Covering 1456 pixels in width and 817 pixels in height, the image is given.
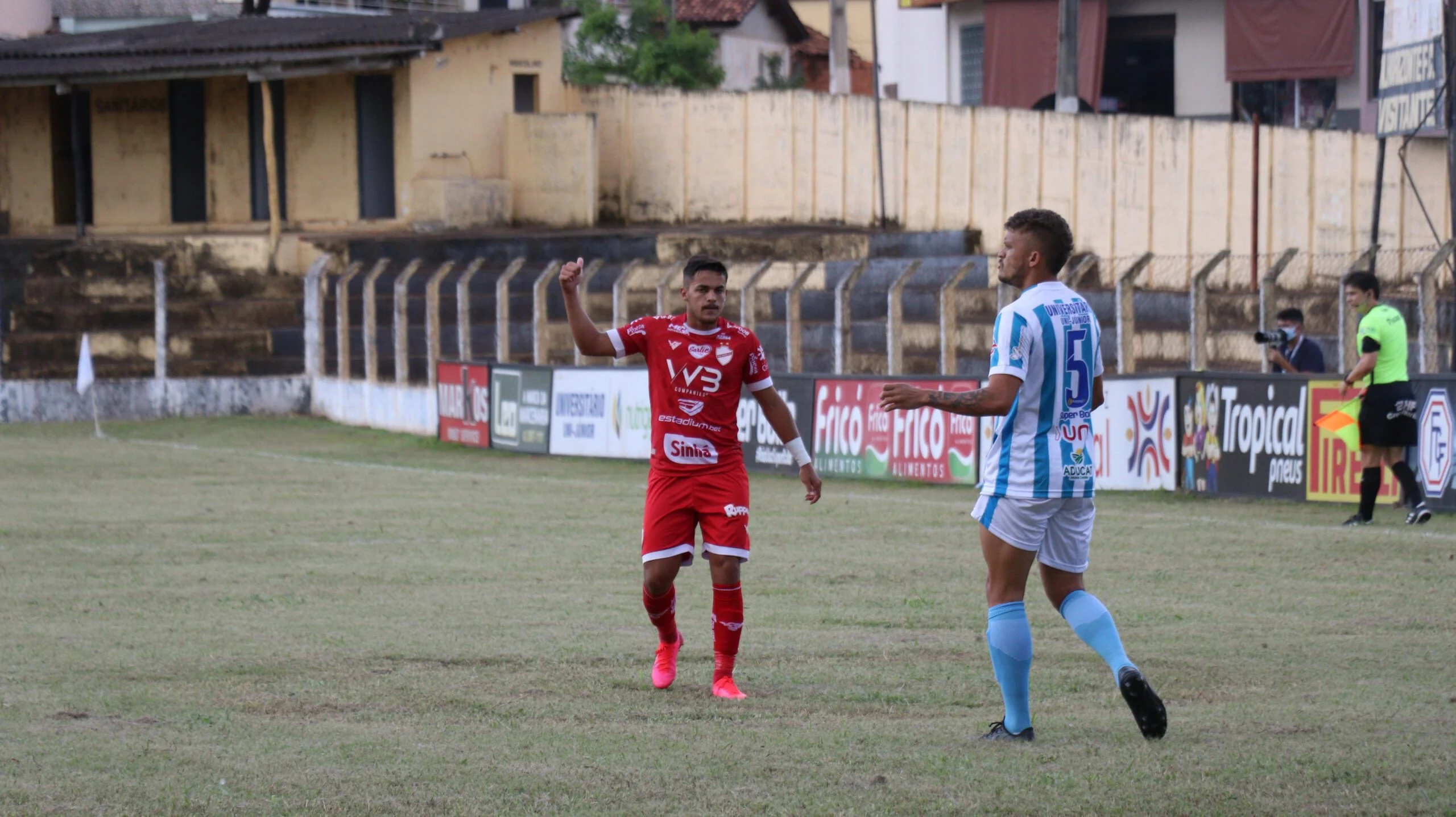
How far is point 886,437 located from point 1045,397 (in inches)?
560

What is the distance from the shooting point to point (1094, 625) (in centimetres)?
673

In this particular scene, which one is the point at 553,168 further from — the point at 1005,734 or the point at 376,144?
the point at 1005,734

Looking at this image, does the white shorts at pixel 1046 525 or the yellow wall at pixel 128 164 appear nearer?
the white shorts at pixel 1046 525

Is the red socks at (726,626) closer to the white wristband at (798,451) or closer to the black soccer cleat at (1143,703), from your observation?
the white wristband at (798,451)

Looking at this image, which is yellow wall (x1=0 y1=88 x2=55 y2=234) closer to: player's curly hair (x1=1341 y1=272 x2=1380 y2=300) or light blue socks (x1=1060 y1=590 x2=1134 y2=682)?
player's curly hair (x1=1341 y1=272 x2=1380 y2=300)

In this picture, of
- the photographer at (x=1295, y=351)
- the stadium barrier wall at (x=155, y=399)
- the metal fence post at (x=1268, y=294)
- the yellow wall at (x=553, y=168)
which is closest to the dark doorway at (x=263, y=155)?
the yellow wall at (x=553, y=168)

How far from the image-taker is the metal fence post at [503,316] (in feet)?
88.1

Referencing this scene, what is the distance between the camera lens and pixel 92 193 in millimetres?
40938

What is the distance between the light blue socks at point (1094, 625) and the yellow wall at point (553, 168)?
107 ft

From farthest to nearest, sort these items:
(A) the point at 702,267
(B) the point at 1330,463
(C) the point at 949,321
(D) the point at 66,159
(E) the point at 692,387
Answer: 1. (D) the point at 66,159
2. (C) the point at 949,321
3. (B) the point at 1330,463
4. (E) the point at 692,387
5. (A) the point at 702,267

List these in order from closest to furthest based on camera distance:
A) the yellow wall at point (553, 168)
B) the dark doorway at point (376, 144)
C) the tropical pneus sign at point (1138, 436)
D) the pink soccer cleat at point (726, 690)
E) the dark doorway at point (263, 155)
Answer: the pink soccer cleat at point (726, 690) → the tropical pneus sign at point (1138, 436) → the yellow wall at point (553, 168) → the dark doorway at point (376, 144) → the dark doorway at point (263, 155)

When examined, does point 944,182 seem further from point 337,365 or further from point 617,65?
point 617,65

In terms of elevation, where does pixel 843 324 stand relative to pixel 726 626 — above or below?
above

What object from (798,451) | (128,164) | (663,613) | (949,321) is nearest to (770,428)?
(949,321)
